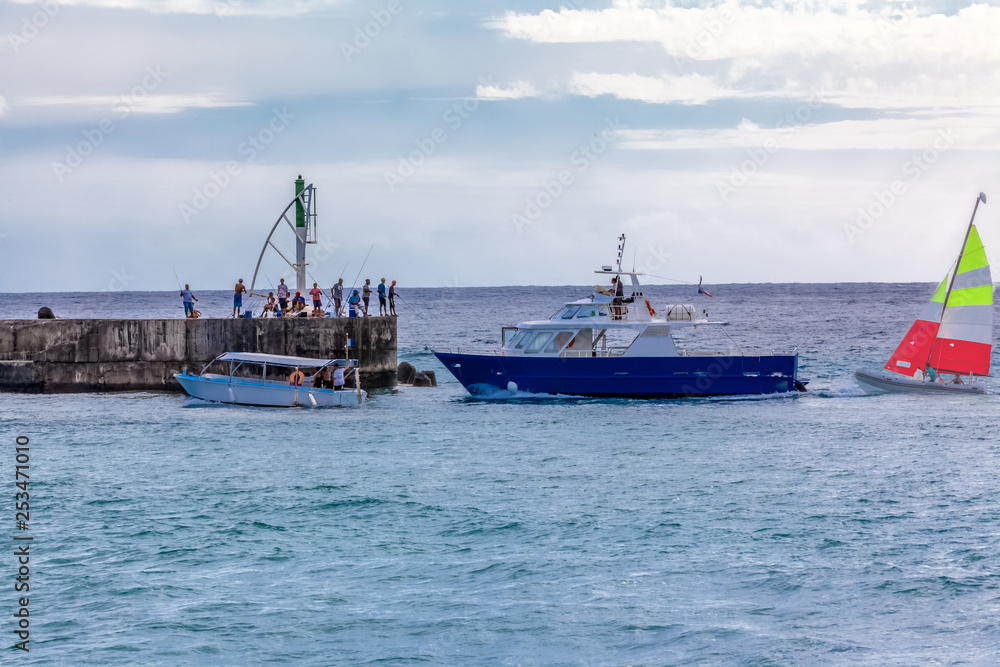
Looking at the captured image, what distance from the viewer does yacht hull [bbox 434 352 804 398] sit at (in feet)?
106

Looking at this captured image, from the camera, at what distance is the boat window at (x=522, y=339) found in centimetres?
3319

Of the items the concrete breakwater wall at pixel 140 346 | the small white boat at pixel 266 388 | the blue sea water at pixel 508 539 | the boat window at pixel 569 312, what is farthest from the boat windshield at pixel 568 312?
the small white boat at pixel 266 388

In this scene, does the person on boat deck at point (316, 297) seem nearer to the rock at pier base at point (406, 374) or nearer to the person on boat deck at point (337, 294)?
the person on boat deck at point (337, 294)

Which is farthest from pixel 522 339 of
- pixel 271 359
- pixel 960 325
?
pixel 960 325

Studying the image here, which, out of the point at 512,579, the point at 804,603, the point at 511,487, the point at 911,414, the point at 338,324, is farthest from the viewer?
the point at 338,324

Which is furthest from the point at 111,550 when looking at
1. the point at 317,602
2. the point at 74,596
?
the point at 317,602

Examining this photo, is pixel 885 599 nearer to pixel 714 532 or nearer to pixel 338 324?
pixel 714 532

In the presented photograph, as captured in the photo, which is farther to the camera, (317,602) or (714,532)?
(714,532)

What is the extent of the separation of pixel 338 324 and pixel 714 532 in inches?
755

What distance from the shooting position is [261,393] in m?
31.1

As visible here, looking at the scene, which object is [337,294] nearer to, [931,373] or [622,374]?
[622,374]

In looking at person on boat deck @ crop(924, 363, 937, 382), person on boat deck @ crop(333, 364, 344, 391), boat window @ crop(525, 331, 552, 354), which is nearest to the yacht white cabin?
boat window @ crop(525, 331, 552, 354)

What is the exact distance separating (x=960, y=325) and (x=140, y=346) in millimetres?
27250

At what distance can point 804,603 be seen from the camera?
13.1 m
